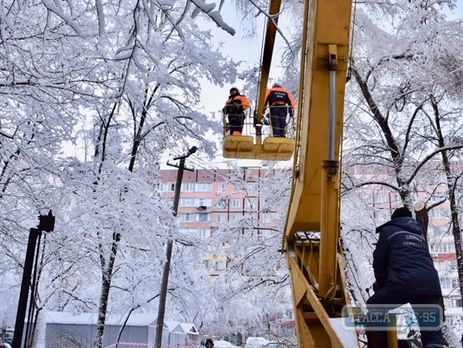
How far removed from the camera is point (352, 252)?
1090cm

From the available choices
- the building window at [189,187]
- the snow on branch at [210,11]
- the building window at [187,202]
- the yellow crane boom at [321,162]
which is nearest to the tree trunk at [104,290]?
the yellow crane boom at [321,162]

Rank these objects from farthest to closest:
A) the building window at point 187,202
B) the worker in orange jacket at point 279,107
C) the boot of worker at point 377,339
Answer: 1. the building window at point 187,202
2. the worker in orange jacket at point 279,107
3. the boot of worker at point 377,339

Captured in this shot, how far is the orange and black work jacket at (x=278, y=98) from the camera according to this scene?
7099 mm

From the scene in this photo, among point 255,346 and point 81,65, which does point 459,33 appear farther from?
point 255,346

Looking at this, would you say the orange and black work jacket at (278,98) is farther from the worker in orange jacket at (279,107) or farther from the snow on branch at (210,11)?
the snow on branch at (210,11)

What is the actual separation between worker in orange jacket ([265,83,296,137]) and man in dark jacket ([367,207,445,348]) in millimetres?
3727

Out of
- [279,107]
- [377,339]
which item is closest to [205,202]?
[279,107]

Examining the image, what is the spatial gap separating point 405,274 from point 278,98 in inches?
173

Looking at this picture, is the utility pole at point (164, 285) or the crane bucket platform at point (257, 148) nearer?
the crane bucket platform at point (257, 148)

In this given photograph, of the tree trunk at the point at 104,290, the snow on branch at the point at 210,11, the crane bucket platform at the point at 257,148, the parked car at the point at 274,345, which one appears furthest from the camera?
the tree trunk at the point at 104,290

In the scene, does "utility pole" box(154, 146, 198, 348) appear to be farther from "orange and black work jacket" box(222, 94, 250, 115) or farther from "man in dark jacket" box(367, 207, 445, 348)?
"man in dark jacket" box(367, 207, 445, 348)

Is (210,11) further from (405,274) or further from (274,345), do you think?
(274,345)

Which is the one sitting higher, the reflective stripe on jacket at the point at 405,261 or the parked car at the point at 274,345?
the reflective stripe on jacket at the point at 405,261

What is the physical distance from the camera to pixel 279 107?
705cm
